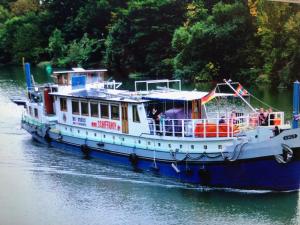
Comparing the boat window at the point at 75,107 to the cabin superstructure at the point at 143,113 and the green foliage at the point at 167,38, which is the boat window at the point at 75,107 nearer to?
the cabin superstructure at the point at 143,113

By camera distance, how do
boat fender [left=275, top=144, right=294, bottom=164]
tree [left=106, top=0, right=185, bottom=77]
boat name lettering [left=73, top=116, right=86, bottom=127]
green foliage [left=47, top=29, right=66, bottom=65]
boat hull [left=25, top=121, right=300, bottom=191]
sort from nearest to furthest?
boat fender [left=275, top=144, right=294, bottom=164], boat hull [left=25, top=121, right=300, bottom=191], boat name lettering [left=73, top=116, right=86, bottom=127], tree [left=106, top=0, right=185, bottom=77], green foliage [left=47, top=29, right=66, bottom=65]

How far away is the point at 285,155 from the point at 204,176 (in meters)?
3.06

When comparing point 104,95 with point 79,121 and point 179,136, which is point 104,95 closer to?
point 79,121

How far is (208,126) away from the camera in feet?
70.0

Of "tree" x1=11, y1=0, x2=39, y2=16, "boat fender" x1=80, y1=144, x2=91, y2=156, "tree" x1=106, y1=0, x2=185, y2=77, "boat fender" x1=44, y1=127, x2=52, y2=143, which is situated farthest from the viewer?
"tree" x1=11, y1=0, x2=39, y2=16

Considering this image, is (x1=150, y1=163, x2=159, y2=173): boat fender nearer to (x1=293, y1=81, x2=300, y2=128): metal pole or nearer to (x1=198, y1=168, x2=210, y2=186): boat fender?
(x1=198, y1=168, x2=210, y2=186): boat fender

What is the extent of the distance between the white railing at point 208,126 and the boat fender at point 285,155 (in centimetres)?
193

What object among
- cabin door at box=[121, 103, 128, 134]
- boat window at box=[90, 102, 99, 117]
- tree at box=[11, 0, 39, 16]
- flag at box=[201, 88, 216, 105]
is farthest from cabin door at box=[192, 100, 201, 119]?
tree at box=[11, 0, 39, 16]

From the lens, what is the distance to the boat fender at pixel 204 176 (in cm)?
2114

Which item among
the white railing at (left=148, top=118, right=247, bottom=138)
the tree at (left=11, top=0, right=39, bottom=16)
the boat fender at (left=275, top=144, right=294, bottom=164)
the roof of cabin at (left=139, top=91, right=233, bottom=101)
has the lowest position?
the boat fender at (left=275, top=144, right=294, bottom=164)

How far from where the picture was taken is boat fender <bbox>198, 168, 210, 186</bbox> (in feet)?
69.4

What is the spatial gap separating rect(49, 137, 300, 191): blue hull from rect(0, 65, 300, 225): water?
0.31 meters

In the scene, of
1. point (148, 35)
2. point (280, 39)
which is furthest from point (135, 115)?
point (148, 35)

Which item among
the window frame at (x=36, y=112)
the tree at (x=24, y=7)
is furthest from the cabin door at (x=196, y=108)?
the tree at (x=24, y=7)
